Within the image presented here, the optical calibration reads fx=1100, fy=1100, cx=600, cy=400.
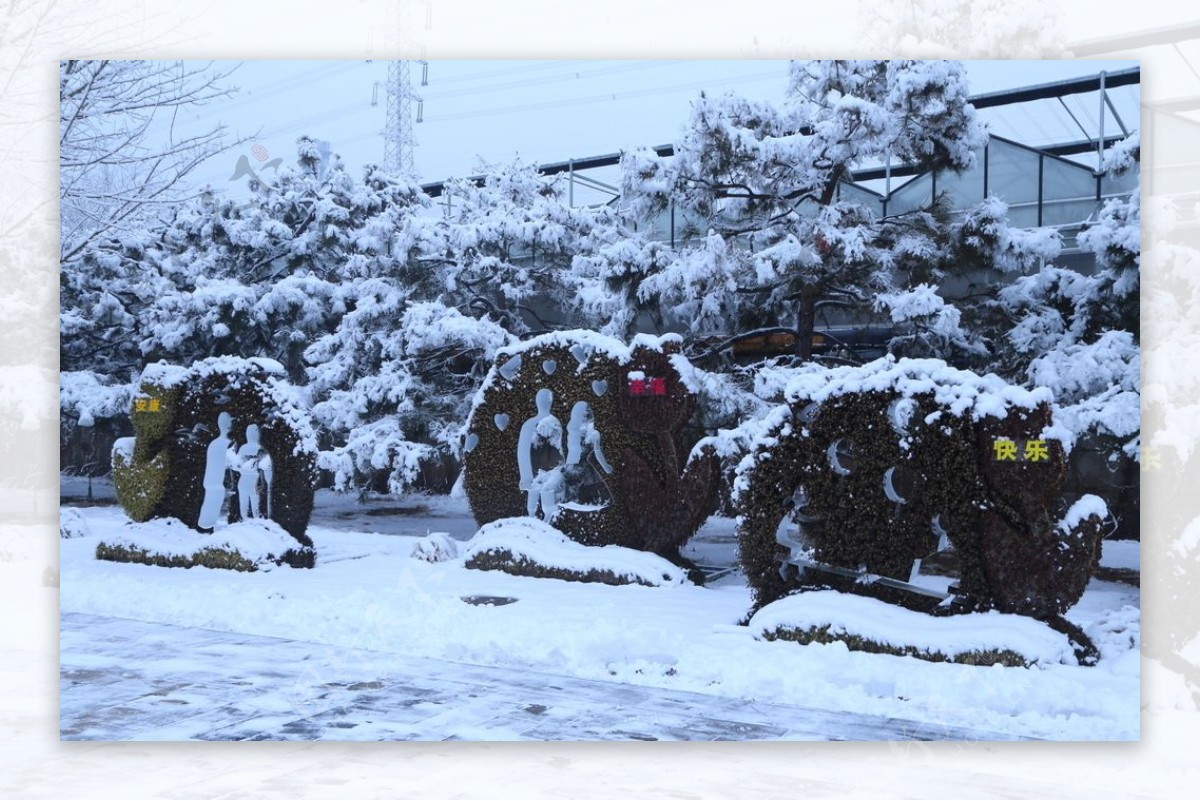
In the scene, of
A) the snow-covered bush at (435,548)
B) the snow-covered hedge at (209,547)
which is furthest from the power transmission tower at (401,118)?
the snow-covered hedge at (209,547)

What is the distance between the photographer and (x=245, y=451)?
6.63m

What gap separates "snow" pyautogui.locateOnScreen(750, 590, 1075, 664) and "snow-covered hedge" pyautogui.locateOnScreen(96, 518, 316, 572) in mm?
2660

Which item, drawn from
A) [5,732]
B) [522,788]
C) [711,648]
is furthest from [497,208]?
[5,732]

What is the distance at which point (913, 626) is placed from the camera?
5.17 meters

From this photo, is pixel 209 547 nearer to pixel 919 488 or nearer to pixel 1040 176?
pixel 919 488

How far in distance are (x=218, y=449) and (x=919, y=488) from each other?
4.10 m

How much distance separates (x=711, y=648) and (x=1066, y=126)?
10.1 feet

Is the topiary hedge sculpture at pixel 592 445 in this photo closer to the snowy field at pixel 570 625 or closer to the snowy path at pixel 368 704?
the snowy field at pixel 570 625

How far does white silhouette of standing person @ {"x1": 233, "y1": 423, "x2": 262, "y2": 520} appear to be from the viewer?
6445mm

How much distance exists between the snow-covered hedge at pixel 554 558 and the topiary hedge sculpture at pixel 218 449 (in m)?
1.01

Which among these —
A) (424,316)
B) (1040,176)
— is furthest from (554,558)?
(1040,176)

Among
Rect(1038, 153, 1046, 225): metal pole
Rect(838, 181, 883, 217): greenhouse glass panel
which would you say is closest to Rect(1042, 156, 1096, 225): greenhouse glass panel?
Rect(1038, 153, 1046, 225): metal pole

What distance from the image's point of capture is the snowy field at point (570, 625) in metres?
4.98

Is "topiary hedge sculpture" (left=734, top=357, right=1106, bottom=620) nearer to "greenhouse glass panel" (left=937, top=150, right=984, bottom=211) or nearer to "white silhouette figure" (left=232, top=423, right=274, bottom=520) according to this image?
"greenhouse glass panel" (left=937, top=150, right=984, bottom=211)
